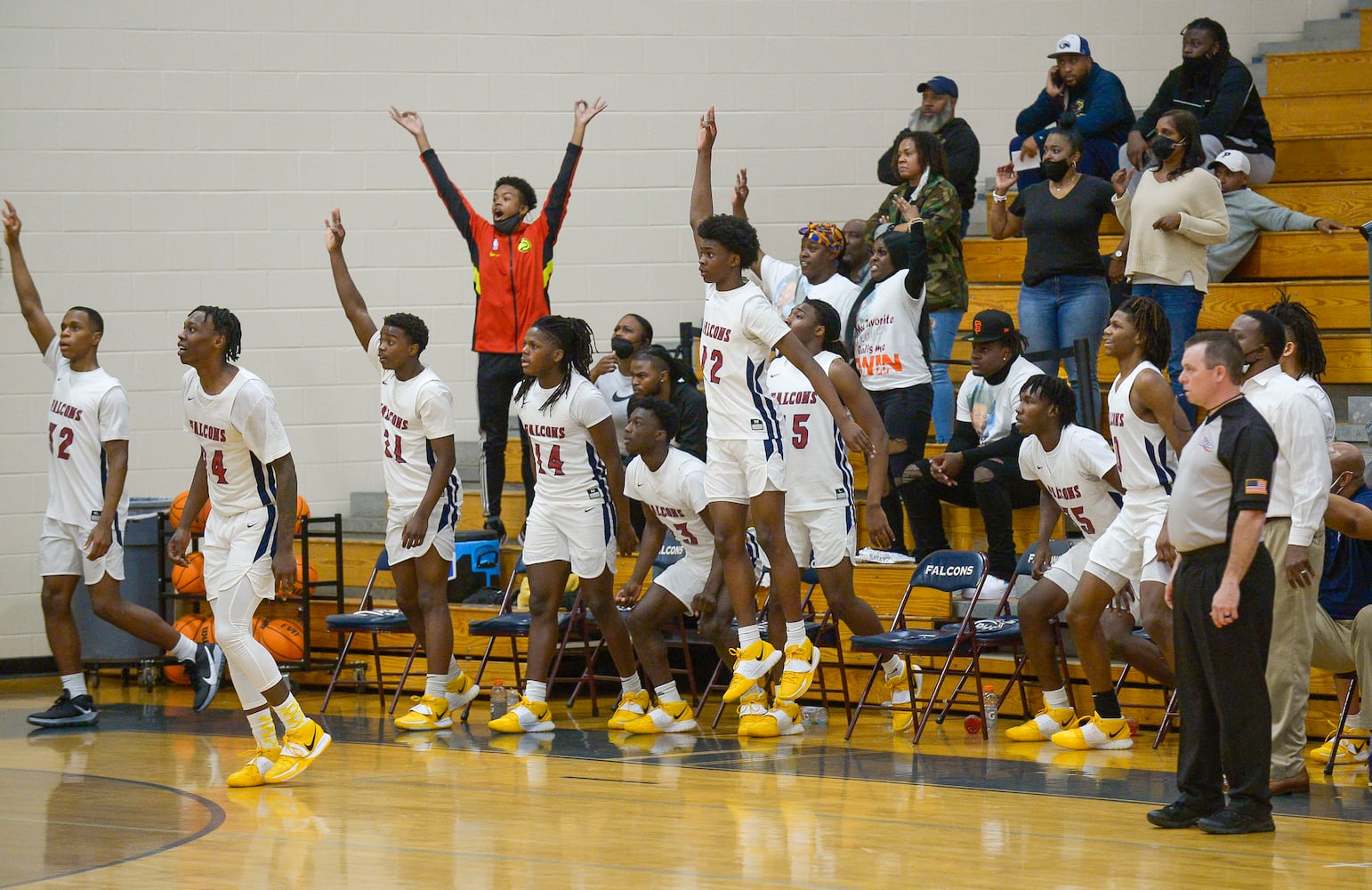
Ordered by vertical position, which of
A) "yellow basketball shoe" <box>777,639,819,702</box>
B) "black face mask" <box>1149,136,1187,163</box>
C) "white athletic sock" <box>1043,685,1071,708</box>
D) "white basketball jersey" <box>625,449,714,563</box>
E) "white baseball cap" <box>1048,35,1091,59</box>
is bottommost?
"white athletic sock" <box>1043,685,1071,708</box>

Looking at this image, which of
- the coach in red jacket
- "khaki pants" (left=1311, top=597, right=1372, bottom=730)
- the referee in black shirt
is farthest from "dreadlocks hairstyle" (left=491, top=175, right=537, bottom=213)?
"khaki pants" (left=1311, top=597, right=1372, bottom=730)

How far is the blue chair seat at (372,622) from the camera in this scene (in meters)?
9.00

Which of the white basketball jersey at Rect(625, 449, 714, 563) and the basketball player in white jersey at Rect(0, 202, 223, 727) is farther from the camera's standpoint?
the basketball player in white jersey at Rect(0, 202, 223, 727)

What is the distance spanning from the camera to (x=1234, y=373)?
5.73 metres

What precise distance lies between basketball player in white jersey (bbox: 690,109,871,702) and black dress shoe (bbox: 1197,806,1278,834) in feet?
8.40

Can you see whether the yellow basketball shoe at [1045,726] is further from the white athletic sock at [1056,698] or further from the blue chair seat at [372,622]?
the blue chair seat at [372,622]

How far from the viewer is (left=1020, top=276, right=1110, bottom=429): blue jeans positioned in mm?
9297

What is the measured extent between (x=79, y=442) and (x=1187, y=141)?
253 inches

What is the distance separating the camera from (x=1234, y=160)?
10430 millimetres

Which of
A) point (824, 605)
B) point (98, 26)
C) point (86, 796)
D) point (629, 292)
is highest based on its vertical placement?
point (98, 26)

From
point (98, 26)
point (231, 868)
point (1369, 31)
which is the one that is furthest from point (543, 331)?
point (1369, 31)

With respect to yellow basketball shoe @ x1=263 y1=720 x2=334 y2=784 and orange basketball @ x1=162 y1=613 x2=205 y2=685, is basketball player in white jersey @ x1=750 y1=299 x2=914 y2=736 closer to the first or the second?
yellow basketball shoe @ x1=263 y1=720 x2=334 y2=784

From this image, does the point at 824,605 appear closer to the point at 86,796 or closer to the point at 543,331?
the point at 543,331

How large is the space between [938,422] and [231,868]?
5.76m
